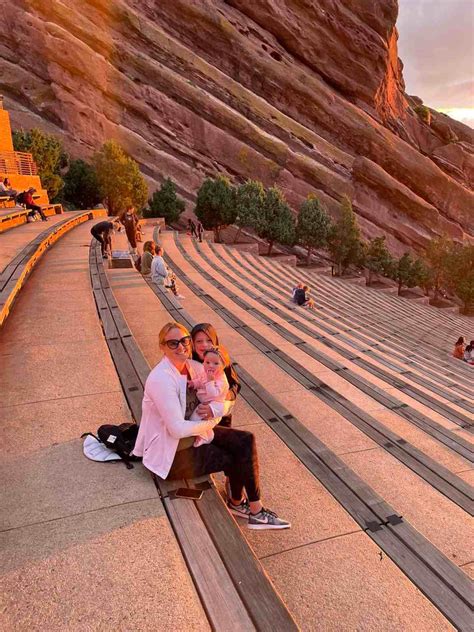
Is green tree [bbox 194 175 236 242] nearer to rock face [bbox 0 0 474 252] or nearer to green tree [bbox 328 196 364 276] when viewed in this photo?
rock face [bbox 0 0 474 252]

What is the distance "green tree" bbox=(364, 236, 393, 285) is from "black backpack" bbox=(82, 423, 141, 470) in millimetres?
41707

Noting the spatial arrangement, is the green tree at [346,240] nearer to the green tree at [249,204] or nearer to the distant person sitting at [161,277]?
the green tree at [249,204]

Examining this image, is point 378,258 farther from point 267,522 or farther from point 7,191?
point 267,522

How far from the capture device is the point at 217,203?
4088cm

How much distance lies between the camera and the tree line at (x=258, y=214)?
39.8 meters

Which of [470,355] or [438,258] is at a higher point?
[438,258]

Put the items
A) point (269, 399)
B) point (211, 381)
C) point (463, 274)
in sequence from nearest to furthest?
point (211, 381), point (269, 399), point (463, 274)

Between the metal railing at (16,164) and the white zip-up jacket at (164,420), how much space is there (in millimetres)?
27111

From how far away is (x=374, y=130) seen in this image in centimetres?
6034

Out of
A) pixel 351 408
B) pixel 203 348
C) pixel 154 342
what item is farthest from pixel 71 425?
pixel 351 408

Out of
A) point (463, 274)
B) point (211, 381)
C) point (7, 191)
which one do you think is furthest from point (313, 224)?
point (211, 381)

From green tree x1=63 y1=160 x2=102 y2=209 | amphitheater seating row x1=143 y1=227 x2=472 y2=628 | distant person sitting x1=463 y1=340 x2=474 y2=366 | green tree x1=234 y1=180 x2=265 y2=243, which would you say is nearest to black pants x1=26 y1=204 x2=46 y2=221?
amphitheater seating row x1=143 y1=227 x2=472 y2=628

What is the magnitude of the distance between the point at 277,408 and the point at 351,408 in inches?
49.0

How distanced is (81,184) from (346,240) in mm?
28084
